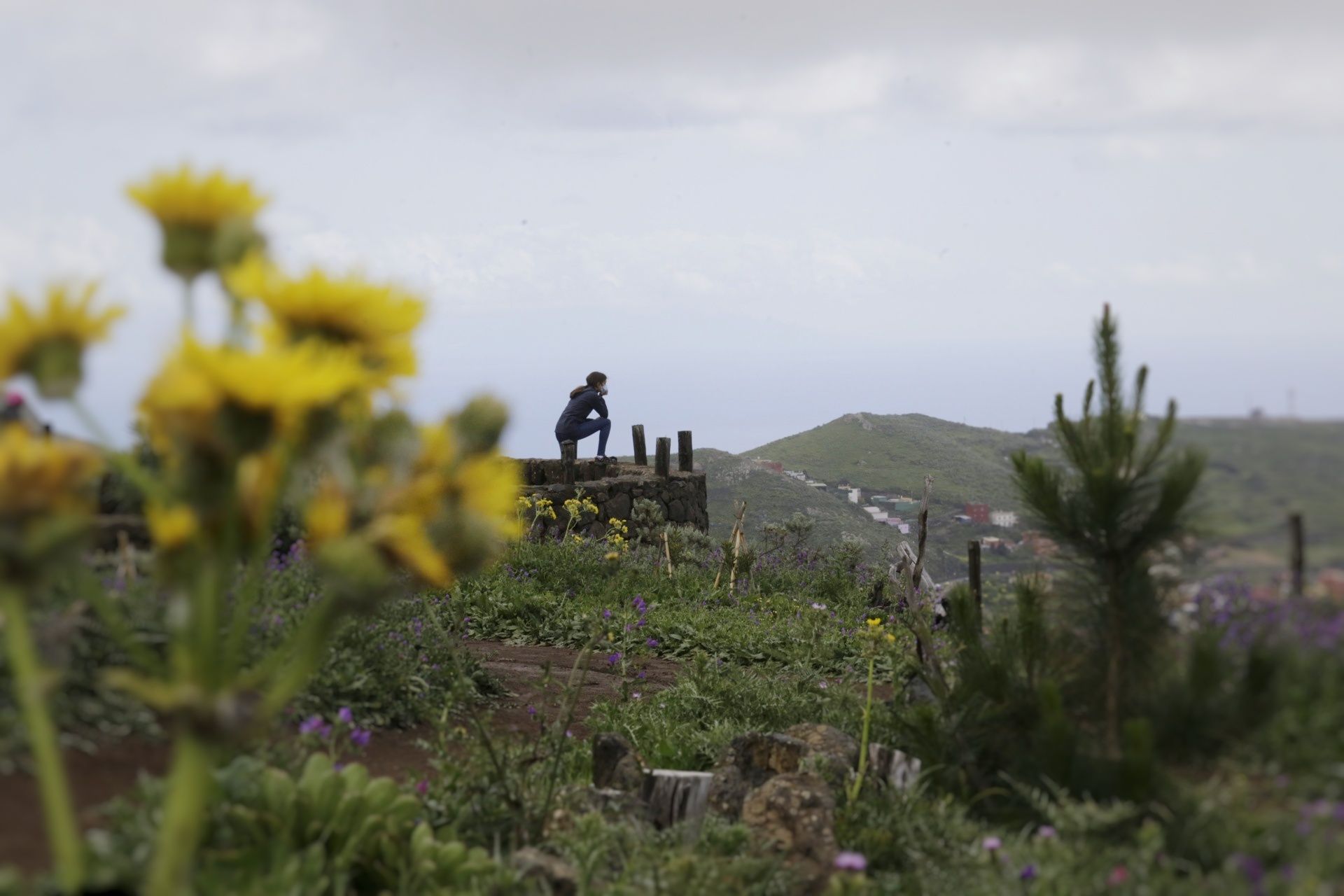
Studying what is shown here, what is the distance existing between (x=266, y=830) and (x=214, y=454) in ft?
5.48

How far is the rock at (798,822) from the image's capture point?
3766 millimetres

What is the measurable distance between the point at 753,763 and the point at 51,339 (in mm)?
3143

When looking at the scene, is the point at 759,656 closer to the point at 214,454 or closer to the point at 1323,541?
the point at 1323,541

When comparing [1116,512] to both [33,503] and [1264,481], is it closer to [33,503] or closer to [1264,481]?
[1264,481]

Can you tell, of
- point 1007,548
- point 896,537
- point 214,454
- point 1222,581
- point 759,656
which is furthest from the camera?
point 896,537

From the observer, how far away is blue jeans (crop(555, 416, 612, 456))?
640 inches

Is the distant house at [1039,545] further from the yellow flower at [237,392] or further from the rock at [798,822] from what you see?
the yellow flower at [237,392]

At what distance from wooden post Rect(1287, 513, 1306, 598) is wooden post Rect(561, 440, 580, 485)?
10673 mm

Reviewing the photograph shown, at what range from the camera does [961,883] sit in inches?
129

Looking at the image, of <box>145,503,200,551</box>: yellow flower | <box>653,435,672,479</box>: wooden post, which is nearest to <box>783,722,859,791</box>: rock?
<box>145,503,200,551</box>: yellow flower

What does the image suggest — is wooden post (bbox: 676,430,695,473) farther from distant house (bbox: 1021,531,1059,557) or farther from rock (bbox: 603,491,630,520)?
distant house (bbox: 1021,531,1059,557)

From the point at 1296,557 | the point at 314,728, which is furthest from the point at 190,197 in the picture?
the point at 1296,557

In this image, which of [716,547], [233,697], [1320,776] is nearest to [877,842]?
[1320,776]

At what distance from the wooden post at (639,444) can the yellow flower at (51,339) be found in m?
14.8
